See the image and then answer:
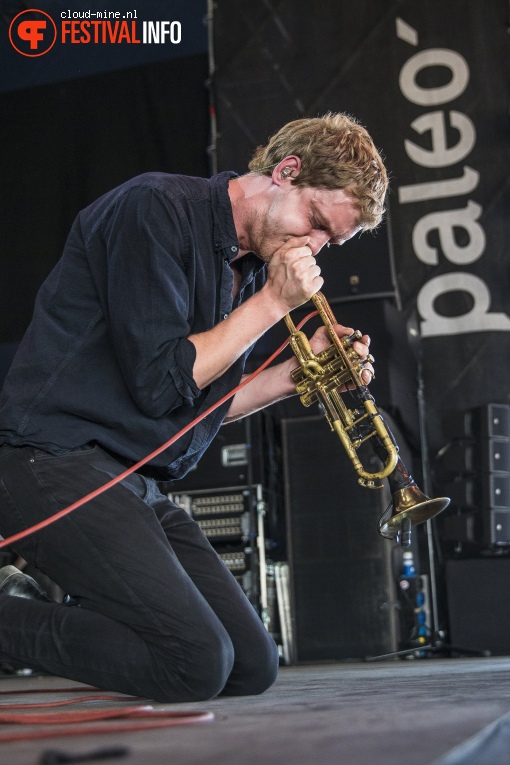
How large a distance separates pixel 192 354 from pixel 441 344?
150 inches

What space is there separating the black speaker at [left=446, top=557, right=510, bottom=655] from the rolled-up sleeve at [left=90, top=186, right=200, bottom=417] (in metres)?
3.16

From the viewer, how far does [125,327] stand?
6.84ft

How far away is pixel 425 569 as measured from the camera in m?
5.35

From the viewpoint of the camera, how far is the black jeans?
199 cm

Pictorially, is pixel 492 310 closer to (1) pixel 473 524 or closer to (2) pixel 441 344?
(2) pixel 441 344

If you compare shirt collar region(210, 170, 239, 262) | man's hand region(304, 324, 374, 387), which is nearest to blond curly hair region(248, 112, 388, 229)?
shirt collar region(210, 170, 239, 262)

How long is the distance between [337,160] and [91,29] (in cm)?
480

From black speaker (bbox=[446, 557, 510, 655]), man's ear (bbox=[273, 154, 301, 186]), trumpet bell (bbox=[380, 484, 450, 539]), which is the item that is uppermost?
man's ear (bbox=[273, 154, 301, 186])

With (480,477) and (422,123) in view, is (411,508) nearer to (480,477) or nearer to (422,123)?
(480,477)

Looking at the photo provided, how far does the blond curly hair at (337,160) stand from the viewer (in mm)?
2350

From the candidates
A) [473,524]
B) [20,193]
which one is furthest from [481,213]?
[20,193]

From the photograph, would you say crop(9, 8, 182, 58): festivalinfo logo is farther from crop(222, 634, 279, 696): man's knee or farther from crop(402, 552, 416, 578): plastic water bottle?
crop(222, 634, 279, 696): man's knee

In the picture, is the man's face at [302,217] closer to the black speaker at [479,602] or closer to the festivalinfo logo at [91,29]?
the black speaker at [479,602]

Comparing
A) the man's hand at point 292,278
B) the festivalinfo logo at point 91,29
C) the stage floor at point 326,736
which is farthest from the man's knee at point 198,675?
the festivalinfo logo at point 91,29
